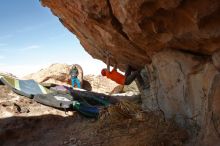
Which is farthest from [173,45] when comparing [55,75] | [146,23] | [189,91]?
[55,75]

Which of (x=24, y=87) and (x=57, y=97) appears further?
(x=24, y=87)

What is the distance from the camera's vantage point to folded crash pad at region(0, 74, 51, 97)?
11.6 metres

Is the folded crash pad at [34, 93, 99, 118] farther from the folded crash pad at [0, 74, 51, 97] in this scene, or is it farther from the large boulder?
the large boulder

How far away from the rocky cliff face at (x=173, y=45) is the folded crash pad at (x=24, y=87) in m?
3.98

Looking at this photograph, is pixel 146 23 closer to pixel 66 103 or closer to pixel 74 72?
pixel 66 103

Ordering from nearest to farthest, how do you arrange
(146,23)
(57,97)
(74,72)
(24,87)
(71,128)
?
(146,23)
(71,128)
(57,97)
(24,87)
(74,72)

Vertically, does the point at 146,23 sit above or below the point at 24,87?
above

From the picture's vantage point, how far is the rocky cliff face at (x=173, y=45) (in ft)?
18.1

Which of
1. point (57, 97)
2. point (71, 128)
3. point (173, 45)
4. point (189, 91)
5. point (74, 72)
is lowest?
point (71, 128)

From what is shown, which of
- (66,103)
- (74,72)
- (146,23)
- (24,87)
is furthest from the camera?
(74,72)

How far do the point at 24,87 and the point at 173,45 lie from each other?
7.05 metres

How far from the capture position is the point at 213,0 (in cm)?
502

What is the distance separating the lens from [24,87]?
39.8ft

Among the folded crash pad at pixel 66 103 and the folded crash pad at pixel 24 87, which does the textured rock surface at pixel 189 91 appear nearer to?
the folded crash pad at pixel 66 103
